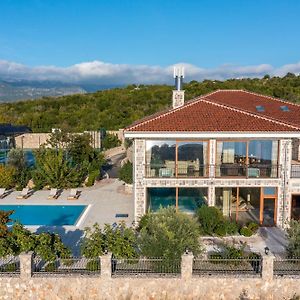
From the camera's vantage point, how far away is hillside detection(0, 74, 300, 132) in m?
67.1

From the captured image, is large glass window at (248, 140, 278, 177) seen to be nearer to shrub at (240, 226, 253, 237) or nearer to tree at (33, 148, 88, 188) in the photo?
shrub at (240, 226, 253, 237)

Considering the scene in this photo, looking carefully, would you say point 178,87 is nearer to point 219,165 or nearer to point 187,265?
point 219,165

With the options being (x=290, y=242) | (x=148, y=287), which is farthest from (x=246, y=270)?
(x=148, y=287)

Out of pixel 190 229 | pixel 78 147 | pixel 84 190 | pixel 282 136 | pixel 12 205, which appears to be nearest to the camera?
pixel 190 229

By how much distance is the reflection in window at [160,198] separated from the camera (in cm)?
2177

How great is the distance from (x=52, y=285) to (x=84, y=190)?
613 inches

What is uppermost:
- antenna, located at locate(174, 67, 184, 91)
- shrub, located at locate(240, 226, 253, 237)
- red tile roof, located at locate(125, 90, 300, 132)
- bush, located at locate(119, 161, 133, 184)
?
antenna, located at locate(174, 67, 184, 91)

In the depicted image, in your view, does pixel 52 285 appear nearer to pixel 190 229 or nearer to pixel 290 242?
pixel 190 229

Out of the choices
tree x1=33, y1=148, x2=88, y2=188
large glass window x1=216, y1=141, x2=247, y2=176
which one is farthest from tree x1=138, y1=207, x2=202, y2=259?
tree x1=33, y1=148, x2=88, y2=188

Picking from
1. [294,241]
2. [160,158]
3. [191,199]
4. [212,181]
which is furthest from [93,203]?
[294,241]

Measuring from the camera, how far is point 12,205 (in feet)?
83.5

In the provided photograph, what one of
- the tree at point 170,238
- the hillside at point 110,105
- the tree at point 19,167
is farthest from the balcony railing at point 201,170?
the hillside at point 110,105

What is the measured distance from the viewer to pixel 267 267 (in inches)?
567

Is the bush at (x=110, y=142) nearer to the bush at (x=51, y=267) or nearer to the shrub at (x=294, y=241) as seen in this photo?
the bush at (x=51, y=267)
